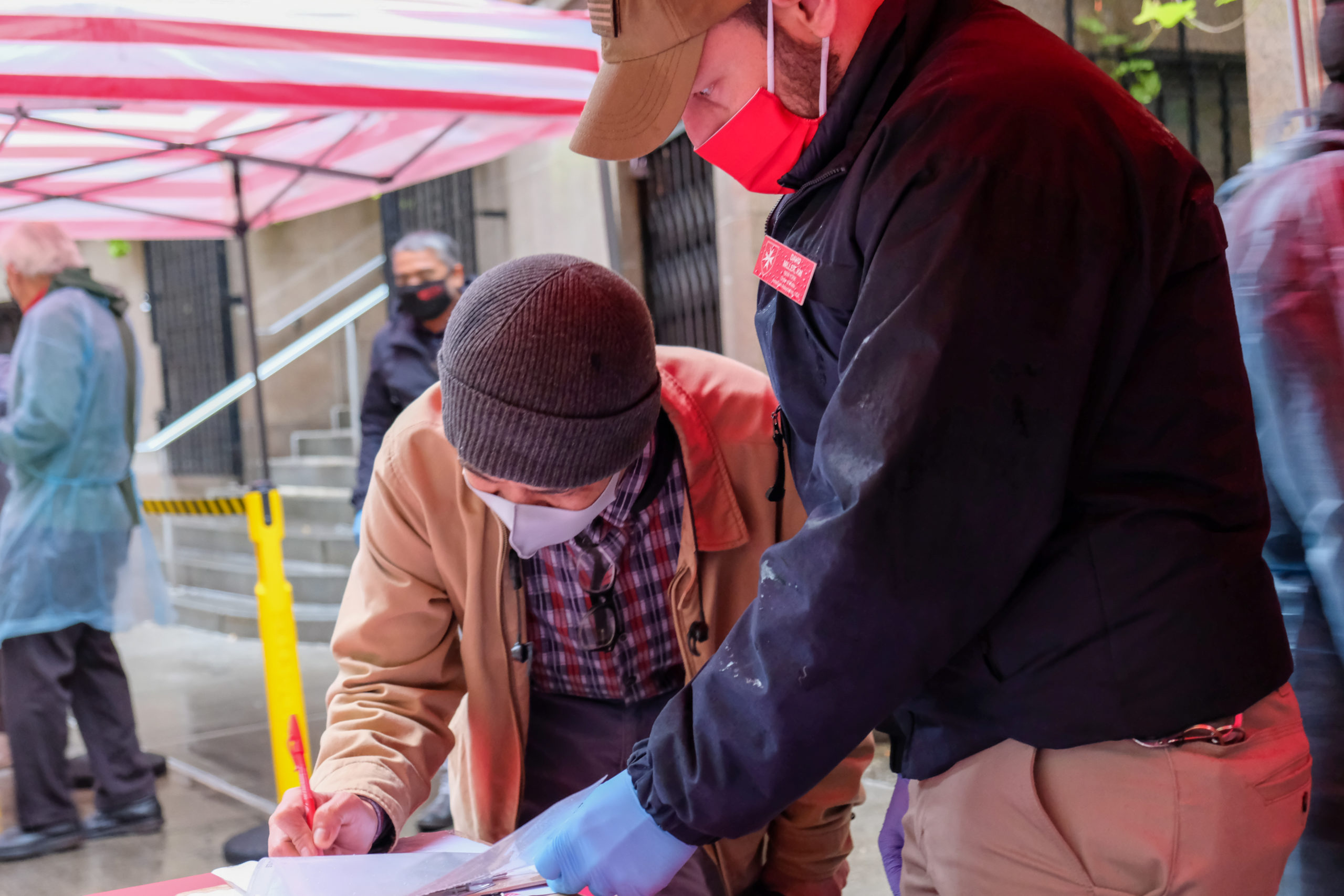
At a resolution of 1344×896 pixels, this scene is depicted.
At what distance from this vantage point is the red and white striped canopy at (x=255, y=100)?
2598mm

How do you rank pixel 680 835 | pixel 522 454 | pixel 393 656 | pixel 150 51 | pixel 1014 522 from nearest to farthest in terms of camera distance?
pixel 1014 522 → pixel 680 835 → pixel 522 454 → pixel 393 656 → pixel 150 51

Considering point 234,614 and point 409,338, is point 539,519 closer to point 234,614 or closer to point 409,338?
point 409,338

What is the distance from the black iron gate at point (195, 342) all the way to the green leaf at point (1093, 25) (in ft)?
25.4

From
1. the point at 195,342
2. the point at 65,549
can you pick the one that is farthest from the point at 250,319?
the point at 195,342

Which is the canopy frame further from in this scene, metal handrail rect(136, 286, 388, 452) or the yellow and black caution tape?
metal handrail rect(136, 286, 388, 452)

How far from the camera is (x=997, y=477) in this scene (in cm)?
84

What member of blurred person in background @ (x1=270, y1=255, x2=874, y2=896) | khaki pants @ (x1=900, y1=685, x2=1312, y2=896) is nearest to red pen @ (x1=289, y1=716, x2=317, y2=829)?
blurred person in background @ (x1=270, y1=255, x2=874, y2=896)

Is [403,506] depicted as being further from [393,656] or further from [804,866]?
[804,866]

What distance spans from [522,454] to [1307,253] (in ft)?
3.46

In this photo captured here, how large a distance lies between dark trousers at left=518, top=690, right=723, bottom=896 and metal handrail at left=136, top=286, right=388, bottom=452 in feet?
23.9

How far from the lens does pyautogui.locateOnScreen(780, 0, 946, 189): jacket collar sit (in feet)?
3.14

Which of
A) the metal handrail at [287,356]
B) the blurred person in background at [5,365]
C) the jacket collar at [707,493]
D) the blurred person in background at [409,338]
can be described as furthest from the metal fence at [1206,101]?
the metal handrail at [287,356]

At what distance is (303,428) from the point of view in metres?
9.23

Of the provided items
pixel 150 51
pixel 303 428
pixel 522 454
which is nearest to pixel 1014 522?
pixel 522 454
